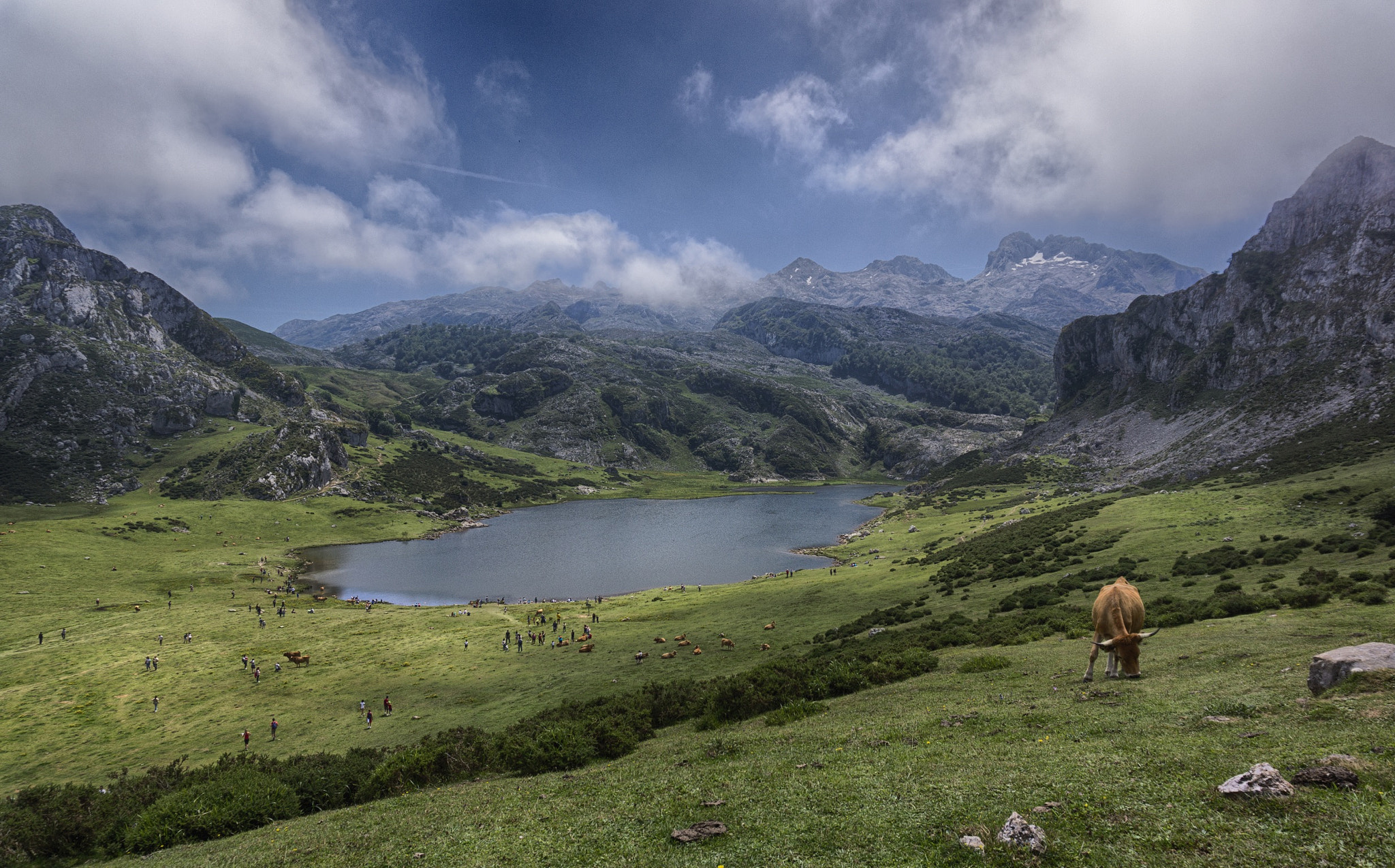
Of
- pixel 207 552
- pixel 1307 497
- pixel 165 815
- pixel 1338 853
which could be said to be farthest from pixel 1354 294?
pixel 207 552

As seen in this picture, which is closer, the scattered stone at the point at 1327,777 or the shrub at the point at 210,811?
the scattered stone at the point at 1327,777

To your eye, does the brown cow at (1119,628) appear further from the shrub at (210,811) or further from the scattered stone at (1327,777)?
the shrub at (210,811)

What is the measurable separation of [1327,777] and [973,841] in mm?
6384

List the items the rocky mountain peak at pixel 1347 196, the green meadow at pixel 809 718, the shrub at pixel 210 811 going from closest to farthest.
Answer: the green meadow at pixel 809 718 → the shrub at pixel 210 811 → the rocky mountain peak at pixel 1347 196

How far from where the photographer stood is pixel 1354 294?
148 meters

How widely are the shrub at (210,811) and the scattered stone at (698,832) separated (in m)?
21.9

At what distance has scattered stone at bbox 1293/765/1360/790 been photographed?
9.98 meters

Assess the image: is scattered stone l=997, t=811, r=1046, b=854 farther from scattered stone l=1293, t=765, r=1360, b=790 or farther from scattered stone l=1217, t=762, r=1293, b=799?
scattered stone l=1293, t=765, r=1360, b=790

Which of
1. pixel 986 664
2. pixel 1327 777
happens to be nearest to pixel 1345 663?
pixel 1327 777

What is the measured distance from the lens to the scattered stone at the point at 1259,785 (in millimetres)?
10117

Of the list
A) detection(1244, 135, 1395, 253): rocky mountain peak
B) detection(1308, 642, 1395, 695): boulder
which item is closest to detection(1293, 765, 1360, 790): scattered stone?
detection(1308, 642, 1395, 695): boulder

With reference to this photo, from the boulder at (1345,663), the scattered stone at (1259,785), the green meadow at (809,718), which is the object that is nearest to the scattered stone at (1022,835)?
the green meadow at (809,718)

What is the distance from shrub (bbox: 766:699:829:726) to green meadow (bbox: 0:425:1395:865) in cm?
77

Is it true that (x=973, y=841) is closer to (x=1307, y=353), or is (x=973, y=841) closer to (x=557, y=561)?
(x=557, y=561)
